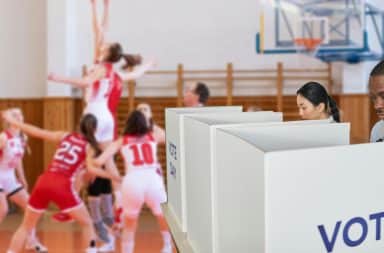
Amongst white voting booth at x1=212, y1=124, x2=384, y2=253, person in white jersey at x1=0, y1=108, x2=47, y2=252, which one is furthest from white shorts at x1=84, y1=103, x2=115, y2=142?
white voting booth at x1=212, y1=124, x2=384, y2=253

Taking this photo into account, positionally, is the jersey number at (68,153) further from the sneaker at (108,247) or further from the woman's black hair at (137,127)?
the sneaker at (108,247)

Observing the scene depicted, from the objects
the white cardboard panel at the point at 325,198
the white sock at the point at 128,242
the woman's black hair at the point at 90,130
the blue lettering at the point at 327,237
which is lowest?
the white sock at the point at 128,242

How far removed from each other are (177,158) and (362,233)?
128cm

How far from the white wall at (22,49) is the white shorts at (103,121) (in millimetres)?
1922

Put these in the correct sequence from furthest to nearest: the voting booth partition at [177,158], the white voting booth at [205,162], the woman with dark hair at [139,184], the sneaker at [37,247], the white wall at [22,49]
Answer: the white wall at [22,49], the sneaker at [37,247], the woman with dark hair at [139,184], the voting booth partition at [177,158], the white voting booth at [205,162]

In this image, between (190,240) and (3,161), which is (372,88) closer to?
(190,240)

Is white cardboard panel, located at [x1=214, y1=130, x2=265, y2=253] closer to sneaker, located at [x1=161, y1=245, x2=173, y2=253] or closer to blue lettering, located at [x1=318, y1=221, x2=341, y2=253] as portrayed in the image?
blue lettering, located at [x1=318, y1=221, x2=341, y2=253]

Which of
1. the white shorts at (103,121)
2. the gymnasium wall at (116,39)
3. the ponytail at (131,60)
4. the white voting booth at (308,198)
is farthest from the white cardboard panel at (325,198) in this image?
the gymnasium wall at (116,39)

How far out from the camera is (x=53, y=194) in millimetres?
5188

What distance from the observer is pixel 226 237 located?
3.46ft

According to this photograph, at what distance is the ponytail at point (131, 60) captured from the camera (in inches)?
318

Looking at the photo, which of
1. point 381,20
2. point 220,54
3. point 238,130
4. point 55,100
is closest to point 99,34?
point 55,100

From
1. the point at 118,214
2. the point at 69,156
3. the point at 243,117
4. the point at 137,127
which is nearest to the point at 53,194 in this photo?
the point at 69,156

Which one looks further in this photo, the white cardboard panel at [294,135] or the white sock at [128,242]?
the white sock at [128,242]
